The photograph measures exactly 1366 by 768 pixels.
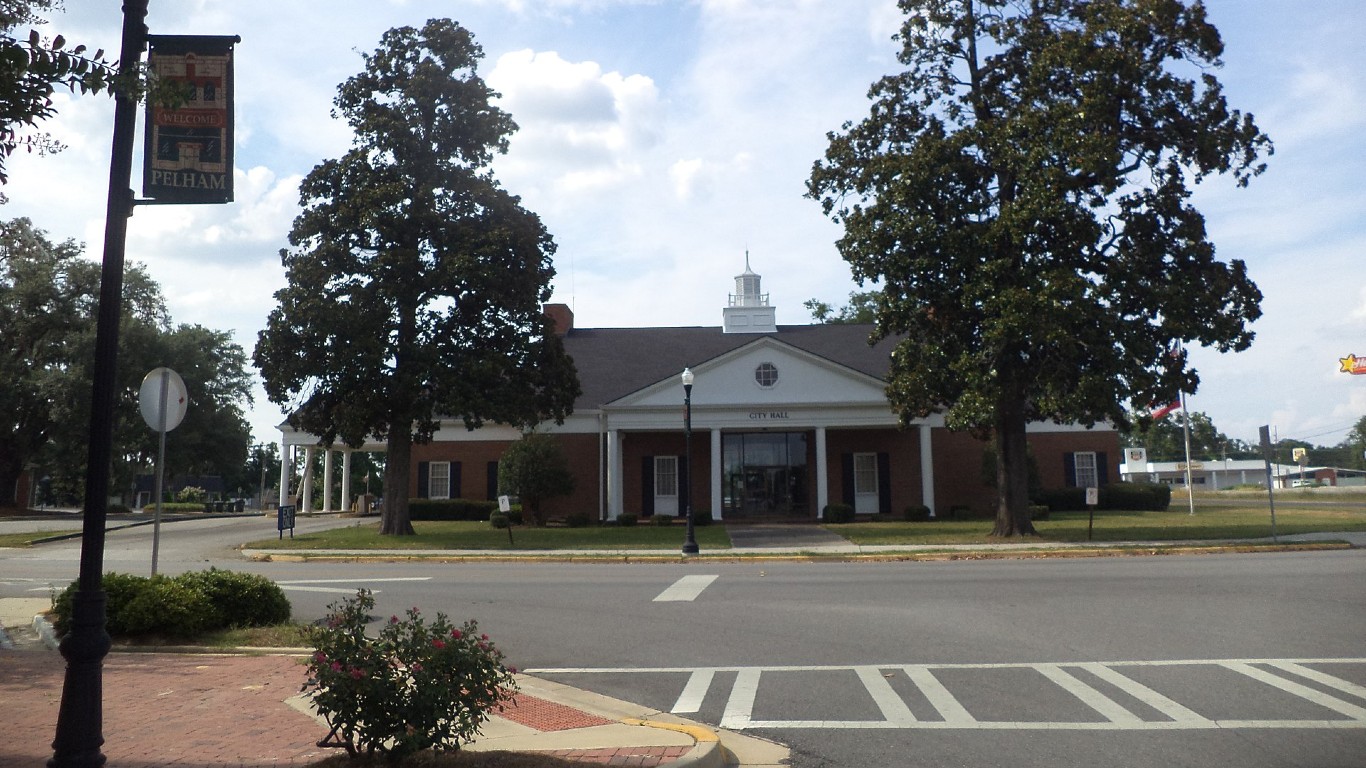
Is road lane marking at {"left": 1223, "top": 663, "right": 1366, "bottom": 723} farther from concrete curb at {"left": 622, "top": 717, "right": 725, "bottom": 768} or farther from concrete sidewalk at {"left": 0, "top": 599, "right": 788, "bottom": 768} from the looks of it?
concrete curb at {"left": 622, "top": 717, "right": 725, "bottom": 768}

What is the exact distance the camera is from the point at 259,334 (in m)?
29.6

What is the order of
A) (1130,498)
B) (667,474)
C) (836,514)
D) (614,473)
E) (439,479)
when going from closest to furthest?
1. (836,514)
2. (614,473)
3. (667,474)
4. (1130,498)
5. (439,479)

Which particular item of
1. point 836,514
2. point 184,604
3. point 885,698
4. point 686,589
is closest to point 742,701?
point 885,698

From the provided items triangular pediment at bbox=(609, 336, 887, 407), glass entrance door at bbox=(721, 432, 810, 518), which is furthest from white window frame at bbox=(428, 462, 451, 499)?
glass entrance door at bbox=(721, 432, 810, 518)

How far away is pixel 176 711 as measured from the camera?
25.0ft

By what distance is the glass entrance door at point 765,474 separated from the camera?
133 feet

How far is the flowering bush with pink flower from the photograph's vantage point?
541 cm

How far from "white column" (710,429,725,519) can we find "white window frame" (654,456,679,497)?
362 centimetres

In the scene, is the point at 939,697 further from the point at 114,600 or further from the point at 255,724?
the point at 114,600

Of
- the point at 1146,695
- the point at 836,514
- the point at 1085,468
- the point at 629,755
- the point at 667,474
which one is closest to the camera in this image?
the point at 629,755

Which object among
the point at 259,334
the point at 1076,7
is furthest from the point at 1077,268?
the point at 259,334

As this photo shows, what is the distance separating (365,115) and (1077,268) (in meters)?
20.7

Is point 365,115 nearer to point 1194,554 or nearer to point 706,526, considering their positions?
point 706,526

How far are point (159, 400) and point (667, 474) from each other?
29.1 meters
